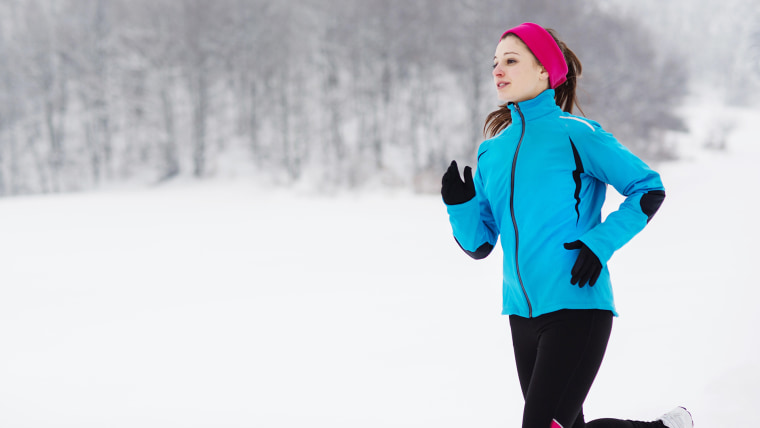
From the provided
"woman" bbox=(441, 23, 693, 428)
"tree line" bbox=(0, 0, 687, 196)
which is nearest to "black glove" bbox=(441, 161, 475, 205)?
"woman" bbox=(441, 23, 693, 428)

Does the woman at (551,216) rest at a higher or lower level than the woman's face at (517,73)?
lower

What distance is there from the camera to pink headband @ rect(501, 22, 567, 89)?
185cm

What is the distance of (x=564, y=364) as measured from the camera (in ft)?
5.70

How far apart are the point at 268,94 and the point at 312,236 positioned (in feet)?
54.8

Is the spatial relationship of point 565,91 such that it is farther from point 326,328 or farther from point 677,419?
point 326,328

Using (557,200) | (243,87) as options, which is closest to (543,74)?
(557,200)

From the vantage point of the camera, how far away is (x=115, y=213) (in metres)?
12.8

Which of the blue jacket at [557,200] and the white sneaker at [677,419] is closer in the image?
the blue jacket at [557,200]

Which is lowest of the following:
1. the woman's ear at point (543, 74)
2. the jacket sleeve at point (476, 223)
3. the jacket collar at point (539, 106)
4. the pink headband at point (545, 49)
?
the jacket sleeve at point (476, 223)

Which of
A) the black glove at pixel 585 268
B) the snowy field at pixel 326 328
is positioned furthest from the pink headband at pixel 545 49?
the snowy field at pixel 326 328

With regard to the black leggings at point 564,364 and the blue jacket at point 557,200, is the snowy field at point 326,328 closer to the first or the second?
the black leggings at point 564,364

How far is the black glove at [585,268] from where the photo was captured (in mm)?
1688

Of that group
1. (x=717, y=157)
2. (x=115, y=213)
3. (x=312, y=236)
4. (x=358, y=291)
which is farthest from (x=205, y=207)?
(x=717, y=157)

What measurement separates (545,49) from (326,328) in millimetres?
3763
